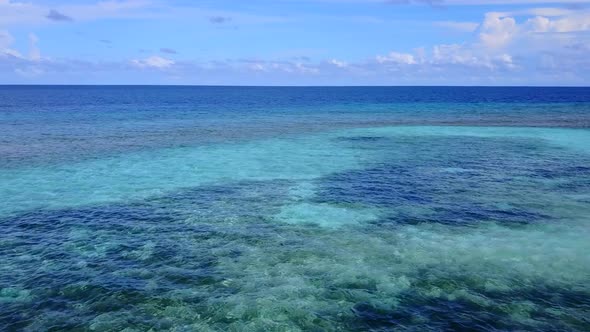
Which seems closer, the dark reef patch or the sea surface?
the sea surface

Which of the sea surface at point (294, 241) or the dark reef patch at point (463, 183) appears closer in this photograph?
the sea surface at point (294, 241)

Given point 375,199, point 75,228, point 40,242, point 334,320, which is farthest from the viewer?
point 375,199

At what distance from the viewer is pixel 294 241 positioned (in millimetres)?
29562

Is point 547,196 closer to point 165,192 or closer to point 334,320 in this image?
point 334,320

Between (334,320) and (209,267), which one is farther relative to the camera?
(209,267)

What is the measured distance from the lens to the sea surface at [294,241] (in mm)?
20906

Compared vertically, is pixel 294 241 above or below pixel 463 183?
below

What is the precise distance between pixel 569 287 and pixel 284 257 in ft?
49.4

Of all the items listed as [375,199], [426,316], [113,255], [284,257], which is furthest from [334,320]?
[375,199]

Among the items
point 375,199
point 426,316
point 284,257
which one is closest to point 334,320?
point 426,316

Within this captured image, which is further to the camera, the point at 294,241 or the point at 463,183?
the point at 463,183

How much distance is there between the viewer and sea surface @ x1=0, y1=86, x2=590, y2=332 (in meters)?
20.9

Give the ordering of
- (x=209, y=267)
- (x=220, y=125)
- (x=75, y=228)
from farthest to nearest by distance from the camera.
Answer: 1. (x=220, y=125)
2. (x=75, y=228)
3. (x=209, y=267)

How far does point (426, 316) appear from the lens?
2053 cm
